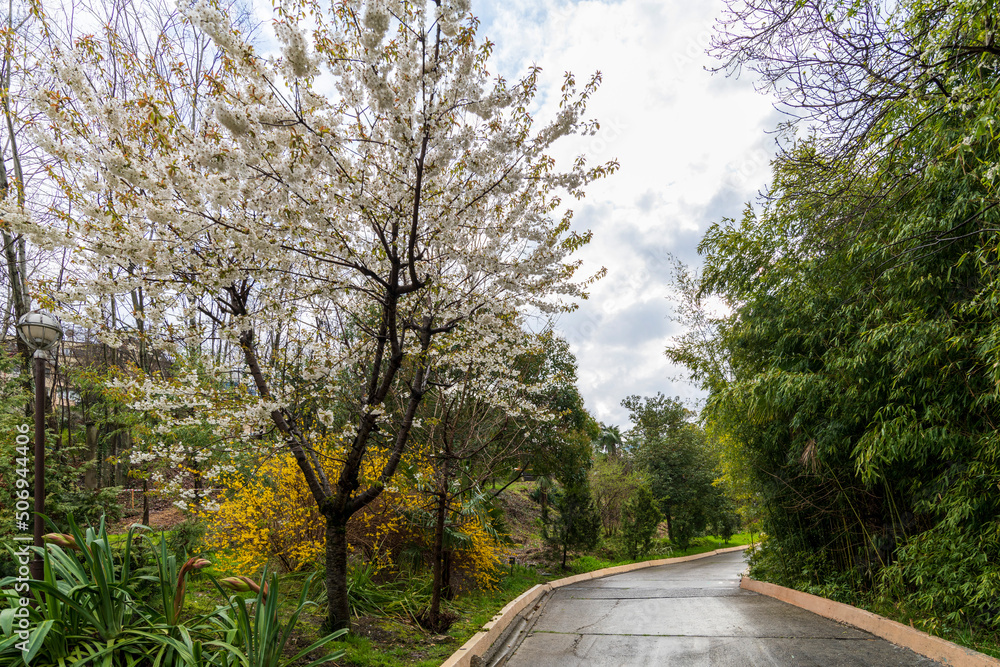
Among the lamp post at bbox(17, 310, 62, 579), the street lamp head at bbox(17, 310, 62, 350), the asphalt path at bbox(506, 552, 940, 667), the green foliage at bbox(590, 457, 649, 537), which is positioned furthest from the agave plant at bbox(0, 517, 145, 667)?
the green foliage at bbox(590, 457, 649, 537)

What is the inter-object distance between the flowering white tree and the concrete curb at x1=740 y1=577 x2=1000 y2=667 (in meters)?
4.69

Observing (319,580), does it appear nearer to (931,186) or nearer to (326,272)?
(326,272)

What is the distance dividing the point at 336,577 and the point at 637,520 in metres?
15.0

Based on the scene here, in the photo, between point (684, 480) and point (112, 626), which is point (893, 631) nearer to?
point (112, 626)

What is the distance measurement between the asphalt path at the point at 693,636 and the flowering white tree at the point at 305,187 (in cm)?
258

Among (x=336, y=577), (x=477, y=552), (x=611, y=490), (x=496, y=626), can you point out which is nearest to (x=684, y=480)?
(x=611, y=490)

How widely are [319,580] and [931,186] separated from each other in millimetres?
7878

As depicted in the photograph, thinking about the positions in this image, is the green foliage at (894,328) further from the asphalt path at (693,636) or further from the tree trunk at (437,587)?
the tree trunk at (437,587)

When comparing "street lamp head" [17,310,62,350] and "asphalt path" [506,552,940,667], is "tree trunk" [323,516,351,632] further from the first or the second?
"street lamp head" [17,310,62,350]

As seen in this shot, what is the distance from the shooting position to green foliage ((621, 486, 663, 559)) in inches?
691

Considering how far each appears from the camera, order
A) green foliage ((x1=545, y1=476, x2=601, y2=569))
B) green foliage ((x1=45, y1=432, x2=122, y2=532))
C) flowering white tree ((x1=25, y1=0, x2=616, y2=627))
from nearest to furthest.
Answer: flowering white tree ((x1=25, y1=0, x2=616, y2=627)) < green foliage ((x1=45, y1=432, x2=122, y2=532)) < green foliage ((x1=545, y1=476, x2=601, y2=569))

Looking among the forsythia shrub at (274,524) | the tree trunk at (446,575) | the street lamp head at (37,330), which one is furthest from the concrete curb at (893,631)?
the street lamp head at (37,330)

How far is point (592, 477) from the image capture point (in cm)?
1916

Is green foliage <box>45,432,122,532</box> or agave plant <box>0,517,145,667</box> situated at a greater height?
green foliage <box>45,432,122,532</box>
